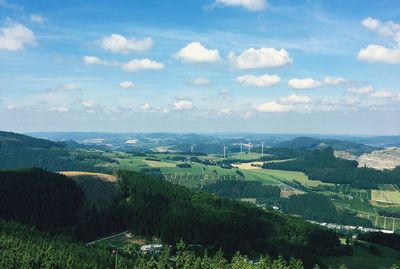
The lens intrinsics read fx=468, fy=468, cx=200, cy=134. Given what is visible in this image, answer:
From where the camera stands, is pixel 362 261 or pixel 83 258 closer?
pixel 83 258

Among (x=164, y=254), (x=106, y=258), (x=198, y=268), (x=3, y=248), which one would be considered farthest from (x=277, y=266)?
(x=3, y=248)

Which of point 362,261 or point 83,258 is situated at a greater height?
point 83,258

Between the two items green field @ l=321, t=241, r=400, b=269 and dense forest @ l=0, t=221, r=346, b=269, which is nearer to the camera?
dense forest @ l=0, t=221, r=346, b=269

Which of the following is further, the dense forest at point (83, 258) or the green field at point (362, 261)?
the green field at point (362, 261)

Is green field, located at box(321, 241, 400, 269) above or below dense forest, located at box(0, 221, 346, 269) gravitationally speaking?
below

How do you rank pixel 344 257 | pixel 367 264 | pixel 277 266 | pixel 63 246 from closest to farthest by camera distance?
pixel 277 266 < pixel 63 246 < pixel 367 264 < pixel 344 257

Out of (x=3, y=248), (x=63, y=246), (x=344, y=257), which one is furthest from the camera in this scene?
(x=344, y=257)

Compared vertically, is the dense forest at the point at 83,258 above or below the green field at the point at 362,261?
above

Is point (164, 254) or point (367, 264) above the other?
point (164, 254)

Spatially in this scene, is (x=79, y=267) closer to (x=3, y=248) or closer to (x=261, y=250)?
(x=3, y=248)

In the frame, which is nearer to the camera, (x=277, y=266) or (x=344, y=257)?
(x=277, y=266)
